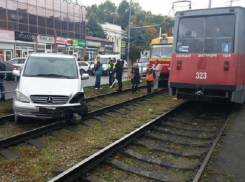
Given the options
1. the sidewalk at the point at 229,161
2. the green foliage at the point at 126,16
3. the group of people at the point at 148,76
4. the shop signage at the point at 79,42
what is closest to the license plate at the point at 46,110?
the sidewalk at the point at 229,161

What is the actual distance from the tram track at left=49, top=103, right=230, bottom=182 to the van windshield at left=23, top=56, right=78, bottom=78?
3153mm

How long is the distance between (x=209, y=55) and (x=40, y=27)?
3507 cm

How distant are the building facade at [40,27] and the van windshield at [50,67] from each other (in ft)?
88.9

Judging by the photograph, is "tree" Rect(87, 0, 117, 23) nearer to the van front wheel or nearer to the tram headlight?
the tram headlight

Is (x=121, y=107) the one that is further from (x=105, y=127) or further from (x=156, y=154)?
(x=156, y=154)

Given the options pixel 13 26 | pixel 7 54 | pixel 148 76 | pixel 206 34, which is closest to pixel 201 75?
pixel 206 34

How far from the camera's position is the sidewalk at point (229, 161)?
4.98 m

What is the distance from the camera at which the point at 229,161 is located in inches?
226

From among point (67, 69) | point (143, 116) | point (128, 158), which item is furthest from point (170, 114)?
point (128, 158)

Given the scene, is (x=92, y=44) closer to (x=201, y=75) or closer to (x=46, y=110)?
(x=201, y=75)

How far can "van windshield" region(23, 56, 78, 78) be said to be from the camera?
353 inches

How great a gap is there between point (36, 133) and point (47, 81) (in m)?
1.79

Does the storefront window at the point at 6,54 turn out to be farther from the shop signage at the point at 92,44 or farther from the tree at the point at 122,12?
the tree at the point at 122,12

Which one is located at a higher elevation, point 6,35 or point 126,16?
point 126,16
